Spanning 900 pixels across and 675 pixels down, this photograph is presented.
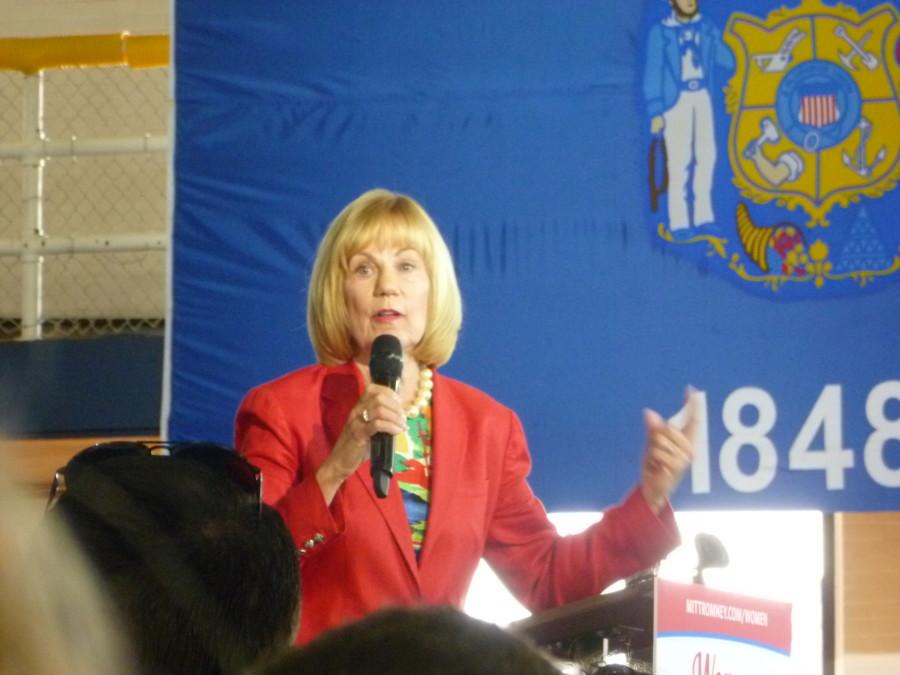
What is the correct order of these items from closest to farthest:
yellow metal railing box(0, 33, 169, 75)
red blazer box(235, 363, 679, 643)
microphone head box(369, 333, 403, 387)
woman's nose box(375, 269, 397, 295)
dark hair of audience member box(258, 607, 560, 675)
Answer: dark hair of audience member box(258, 607, 560, 675)
microphone head box(369, 333, 403, 387)
red blazer box(235, 363, 679, 643)
woman's nose box(375, 269, 397, 295)
yellow metal railing box(0, 33, 169, 75)

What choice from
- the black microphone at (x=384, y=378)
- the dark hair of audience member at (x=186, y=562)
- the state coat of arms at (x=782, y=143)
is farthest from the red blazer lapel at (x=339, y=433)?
the dark hair of audience member at (x=186, y=562)

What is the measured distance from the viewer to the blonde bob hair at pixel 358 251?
2.48m

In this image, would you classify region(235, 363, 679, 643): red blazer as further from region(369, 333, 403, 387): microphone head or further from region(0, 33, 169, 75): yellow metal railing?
region(0, 33, 169, 75): yellow metal railing

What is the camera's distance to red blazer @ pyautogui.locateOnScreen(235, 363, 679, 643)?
228 cm

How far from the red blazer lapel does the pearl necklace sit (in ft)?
0.31

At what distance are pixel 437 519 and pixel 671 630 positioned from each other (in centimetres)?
43

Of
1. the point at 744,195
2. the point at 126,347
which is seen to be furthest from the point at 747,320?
the point at 126,347

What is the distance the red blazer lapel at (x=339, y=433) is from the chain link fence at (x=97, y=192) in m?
1.74

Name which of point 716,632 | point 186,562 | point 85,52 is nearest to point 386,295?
point 716,632

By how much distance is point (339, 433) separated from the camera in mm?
2355

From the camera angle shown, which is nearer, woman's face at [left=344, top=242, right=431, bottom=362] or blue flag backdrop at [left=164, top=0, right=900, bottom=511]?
woman's face at [left=344, top=242, right=431, bottom=362]

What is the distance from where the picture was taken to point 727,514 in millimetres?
2570

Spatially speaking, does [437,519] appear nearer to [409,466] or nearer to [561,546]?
[409,466]

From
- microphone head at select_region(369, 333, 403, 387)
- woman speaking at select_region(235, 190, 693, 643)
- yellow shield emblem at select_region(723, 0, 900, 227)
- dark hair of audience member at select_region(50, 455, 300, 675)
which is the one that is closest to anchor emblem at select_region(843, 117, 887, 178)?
yellow shield emblem at select_region(723, 0, 900, 227)
